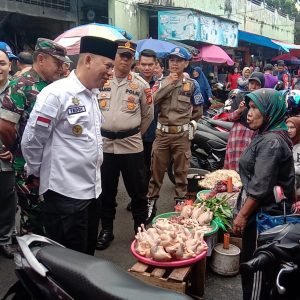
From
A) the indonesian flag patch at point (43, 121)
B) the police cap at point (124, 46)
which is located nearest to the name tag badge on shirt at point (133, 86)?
the police cap at point (124, 46)

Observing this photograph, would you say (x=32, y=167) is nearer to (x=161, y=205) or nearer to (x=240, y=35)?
(x=161, y=205)

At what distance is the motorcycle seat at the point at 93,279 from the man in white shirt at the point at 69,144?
64cm

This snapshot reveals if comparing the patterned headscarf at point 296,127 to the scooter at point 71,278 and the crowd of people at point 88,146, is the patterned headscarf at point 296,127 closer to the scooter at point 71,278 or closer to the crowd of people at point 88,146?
the crowd of people at point 88,146

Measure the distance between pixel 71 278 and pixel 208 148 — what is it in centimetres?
474

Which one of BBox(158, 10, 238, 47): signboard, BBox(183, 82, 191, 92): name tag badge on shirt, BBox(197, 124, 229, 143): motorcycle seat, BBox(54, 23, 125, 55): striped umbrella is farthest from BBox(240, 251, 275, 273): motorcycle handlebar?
BBox(158, 10, 238, 47): signboard

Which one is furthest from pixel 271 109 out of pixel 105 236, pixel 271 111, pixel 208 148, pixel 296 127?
pixel 208 148

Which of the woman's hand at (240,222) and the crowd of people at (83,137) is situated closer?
the crowd of people at (83,137)

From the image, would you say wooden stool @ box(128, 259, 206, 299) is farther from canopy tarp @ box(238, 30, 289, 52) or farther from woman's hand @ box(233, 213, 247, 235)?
canopy tarp @ box(238, 30, 289, 52)

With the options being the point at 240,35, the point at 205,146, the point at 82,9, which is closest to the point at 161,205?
the point at 205,146

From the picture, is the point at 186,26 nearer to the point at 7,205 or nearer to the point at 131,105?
the point at 131,105

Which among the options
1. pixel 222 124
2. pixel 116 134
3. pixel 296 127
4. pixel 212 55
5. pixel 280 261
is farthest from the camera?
pixel 212 55

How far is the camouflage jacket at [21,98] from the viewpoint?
3.05m

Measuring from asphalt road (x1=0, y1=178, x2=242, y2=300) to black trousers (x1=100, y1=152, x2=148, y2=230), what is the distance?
0.27 meters

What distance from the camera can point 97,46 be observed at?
8.34 feet
